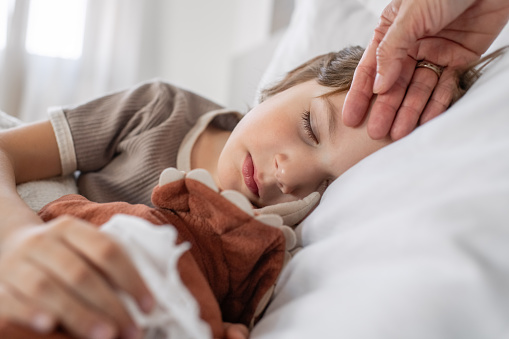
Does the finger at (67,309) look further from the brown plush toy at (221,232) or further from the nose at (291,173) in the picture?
the nose at (291,173)

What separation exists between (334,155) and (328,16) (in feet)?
2.40

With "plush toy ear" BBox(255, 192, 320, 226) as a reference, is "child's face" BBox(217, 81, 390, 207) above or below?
above

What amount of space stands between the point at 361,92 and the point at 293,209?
23 cm

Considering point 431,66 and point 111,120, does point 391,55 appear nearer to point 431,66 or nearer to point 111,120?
point 431,66

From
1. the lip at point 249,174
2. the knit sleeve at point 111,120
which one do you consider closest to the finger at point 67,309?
the lip at point 249,174

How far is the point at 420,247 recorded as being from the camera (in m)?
0.44

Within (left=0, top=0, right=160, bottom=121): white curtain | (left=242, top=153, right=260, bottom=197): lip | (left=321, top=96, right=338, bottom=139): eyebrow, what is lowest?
(left=0, top=0, right=160, bottom=121): white curtain

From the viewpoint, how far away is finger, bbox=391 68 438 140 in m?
0.71

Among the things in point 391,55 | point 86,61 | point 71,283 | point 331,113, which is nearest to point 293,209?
point 331,113

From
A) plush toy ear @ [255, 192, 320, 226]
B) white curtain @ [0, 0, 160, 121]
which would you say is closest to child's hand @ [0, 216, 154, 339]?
plush toy ear @ [255, 192, 320, 226]

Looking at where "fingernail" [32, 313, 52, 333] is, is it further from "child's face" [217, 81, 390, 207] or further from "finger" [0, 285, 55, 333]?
"child's face" [217, 81, 390, 207]

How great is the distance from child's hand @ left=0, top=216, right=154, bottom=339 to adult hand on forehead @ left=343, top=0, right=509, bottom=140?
0.49 m

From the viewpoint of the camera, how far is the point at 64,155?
38.5 inches

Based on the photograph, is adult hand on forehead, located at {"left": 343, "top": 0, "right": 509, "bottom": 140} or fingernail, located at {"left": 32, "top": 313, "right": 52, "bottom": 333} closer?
fingernail, located at {"left": 32, "top": 313, "right": 52, "bottom": 333}
